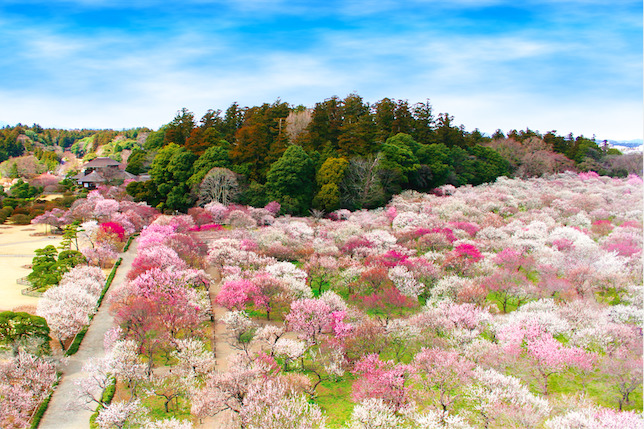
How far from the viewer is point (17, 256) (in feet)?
107

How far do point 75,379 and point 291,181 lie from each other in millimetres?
29550

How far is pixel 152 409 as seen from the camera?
43.8 ft

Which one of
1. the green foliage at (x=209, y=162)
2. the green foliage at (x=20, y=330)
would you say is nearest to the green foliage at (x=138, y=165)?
the green foliage at (x=209, y=162)

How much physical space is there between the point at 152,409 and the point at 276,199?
1154 inches

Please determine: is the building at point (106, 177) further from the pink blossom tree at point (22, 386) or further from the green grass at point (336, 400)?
the green grass at point (336, 400)

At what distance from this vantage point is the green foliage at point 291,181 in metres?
41.4

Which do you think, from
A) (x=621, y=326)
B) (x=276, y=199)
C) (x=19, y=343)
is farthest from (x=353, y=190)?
(x=19, y=343)

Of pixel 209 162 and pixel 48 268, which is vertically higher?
pixel 209 162

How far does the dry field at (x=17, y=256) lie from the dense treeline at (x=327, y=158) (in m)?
11.0

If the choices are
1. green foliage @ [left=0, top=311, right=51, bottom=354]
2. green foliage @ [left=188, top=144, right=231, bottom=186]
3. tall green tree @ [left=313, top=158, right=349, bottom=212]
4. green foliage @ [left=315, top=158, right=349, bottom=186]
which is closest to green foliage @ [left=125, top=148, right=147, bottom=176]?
green foliage @ [left=188, top=144, right=231, bottom=186]

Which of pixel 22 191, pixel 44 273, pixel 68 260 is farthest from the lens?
pixel 22 191

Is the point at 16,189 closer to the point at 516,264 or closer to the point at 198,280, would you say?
the point at 198,280

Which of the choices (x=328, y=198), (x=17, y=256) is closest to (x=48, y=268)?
(x=17, y=256)

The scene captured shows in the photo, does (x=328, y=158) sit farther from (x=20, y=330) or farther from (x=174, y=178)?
(x=20, y=330)
